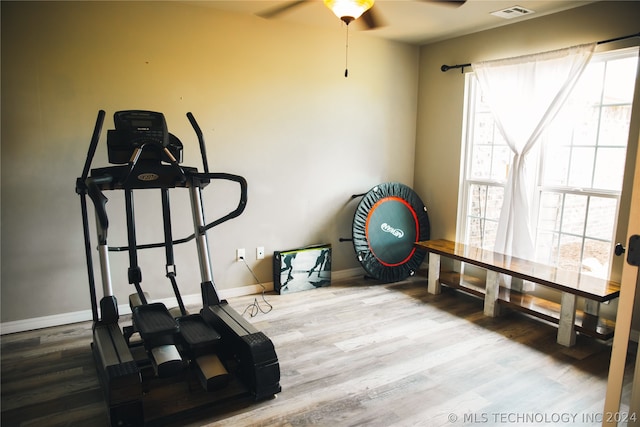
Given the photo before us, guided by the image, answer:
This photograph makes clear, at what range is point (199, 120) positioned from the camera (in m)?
3.65

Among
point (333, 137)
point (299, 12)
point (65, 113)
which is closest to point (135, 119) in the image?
point (65, 113)

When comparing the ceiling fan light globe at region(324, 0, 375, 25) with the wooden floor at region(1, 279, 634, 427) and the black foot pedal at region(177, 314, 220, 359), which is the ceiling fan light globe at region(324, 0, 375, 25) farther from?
the wooden floor at region(1, 279, 634, 427)

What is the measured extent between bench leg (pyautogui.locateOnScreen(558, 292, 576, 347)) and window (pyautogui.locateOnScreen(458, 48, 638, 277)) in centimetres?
54

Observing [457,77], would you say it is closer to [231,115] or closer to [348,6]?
[348,6]

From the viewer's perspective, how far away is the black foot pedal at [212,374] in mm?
2320

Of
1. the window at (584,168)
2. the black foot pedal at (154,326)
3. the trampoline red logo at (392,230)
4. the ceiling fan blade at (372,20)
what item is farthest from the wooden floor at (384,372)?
the ceiling fan blade at (372,20)

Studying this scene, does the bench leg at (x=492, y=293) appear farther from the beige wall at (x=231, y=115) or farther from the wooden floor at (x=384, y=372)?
the beige wall at (x=231, y=115)

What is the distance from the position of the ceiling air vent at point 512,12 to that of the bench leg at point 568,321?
2.25 metres

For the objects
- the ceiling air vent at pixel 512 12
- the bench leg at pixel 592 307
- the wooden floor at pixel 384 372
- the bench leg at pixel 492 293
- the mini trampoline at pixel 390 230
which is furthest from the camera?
the mini trampoline at pixel 390 230

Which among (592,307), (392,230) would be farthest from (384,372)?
(392,230)

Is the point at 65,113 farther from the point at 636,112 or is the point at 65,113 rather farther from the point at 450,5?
the point at 636,112

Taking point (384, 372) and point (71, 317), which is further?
point (71, 317)

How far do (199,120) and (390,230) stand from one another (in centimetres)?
215

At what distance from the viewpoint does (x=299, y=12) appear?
3635 millimetres
